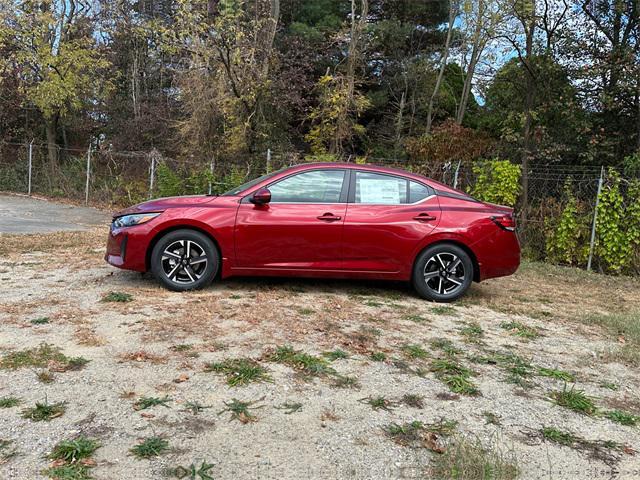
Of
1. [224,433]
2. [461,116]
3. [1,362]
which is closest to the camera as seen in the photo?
[224,433]

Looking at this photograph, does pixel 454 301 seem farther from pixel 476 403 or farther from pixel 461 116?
pixel 461 116

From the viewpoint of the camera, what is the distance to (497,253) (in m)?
5.96

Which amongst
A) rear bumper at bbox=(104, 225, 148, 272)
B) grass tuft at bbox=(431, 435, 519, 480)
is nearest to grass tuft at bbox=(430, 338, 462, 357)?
grass tuft at bbox=(431, 435, 519, 480)

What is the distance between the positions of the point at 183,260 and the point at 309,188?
157 centimetres

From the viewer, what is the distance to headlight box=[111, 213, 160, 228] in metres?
5.66

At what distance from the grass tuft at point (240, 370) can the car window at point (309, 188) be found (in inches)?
97.9

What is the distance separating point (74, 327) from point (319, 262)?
252cm

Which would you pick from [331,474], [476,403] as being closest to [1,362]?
[331,474]

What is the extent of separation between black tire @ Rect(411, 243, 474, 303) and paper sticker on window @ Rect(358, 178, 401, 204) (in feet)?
2.33

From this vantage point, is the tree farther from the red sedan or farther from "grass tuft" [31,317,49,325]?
"grass tuft" [31,317,49,325]

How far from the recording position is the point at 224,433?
277cm

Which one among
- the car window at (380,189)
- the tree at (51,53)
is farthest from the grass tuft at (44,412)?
the tree at (51,53)

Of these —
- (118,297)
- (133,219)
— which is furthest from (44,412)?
(133,219)

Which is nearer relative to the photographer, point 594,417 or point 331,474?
point 331,474
